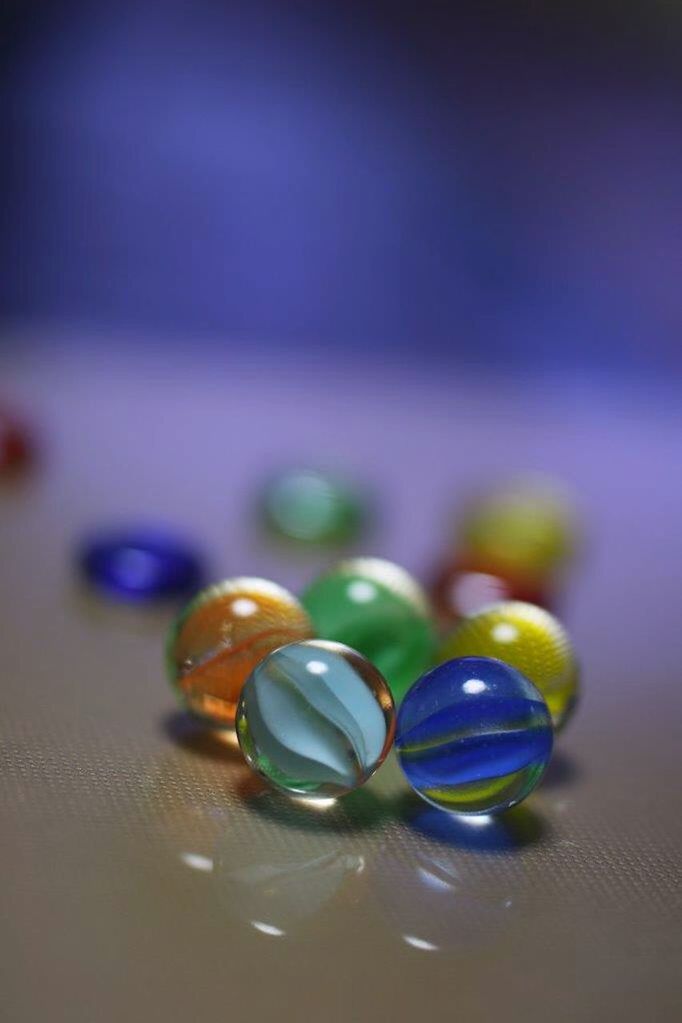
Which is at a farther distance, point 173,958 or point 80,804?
point 80,804

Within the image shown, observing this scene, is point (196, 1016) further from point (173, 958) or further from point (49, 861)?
point (49, 861)

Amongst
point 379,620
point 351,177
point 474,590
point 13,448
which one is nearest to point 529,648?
point 379,620

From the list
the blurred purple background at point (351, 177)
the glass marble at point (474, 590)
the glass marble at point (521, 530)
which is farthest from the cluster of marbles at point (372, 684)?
the blurred purple background at point (351, 177)

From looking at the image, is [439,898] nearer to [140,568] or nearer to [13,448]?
[140,568]

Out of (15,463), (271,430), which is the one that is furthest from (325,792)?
(271,430)

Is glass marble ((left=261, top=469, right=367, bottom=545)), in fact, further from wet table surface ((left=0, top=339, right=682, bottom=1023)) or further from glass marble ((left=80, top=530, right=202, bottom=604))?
glass marble ((left=80, top=530, right=202, bottom=604))
